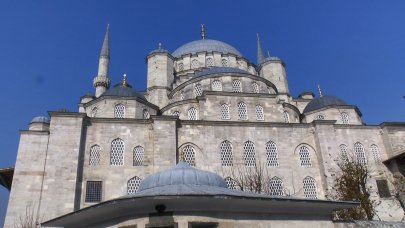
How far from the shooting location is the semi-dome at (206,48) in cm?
3325

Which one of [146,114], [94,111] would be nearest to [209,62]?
[146,114]

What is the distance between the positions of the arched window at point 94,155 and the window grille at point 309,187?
34.8ft

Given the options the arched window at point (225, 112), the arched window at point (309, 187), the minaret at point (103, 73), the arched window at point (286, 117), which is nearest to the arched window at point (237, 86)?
the arched window at point (225, 112)

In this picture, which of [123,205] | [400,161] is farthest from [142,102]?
[123,205]

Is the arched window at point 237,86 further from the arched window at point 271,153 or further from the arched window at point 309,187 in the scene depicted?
the arched window at point 309,187

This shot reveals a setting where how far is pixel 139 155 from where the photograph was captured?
19.1m

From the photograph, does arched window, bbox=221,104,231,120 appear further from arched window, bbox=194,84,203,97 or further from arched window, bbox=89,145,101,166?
arched window, bbox=89,145,101,166

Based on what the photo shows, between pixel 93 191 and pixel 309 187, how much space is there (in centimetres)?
1084

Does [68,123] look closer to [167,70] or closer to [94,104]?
[94,104]

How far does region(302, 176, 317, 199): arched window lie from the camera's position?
767 inches

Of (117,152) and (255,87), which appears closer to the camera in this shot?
(117,152)

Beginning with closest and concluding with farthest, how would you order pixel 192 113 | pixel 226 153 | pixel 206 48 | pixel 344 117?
pixel 226 153
pixel 192 113
pixel 344 117
pixel 206 48

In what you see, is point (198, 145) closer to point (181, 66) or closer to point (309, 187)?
point (309, 187)

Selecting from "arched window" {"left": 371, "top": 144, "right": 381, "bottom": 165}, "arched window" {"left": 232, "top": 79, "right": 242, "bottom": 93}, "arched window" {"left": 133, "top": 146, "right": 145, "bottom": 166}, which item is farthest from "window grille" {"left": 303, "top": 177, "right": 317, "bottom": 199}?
"arched window" {"left": 133, "top": 146, "right": 145, "bottom": 166}
